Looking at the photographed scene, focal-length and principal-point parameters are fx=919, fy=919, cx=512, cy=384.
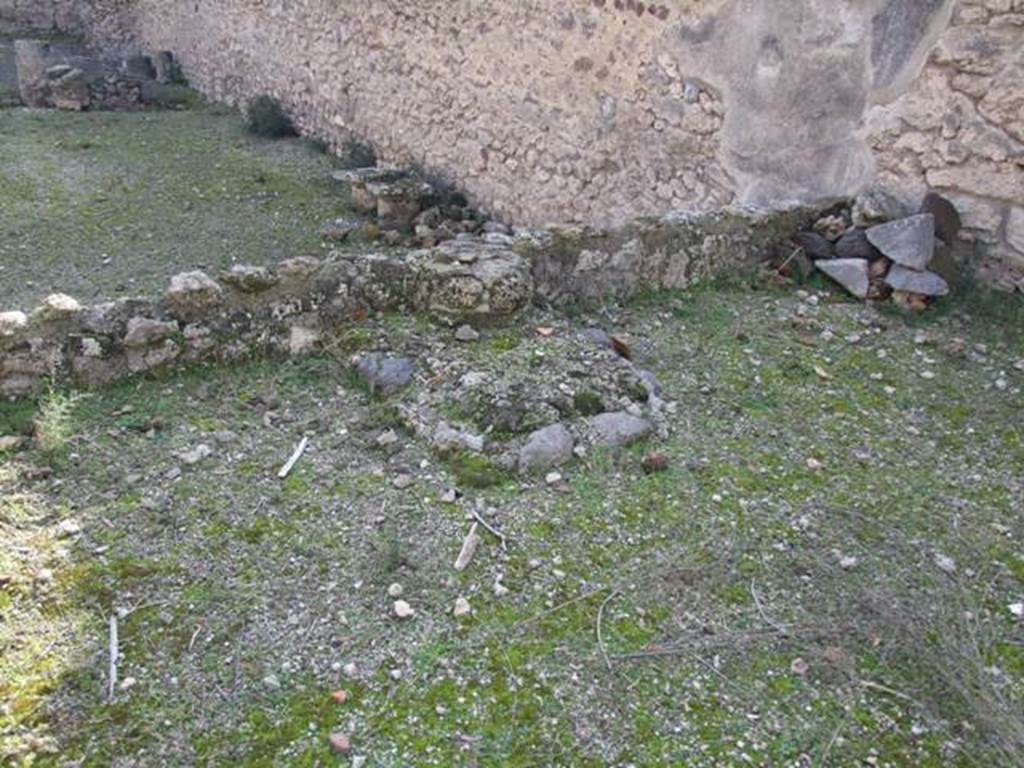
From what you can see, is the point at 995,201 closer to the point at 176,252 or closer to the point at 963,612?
the point at 963,612

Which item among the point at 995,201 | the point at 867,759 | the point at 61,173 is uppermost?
the point at 995,201

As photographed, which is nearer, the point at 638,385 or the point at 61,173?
the point at 638,385

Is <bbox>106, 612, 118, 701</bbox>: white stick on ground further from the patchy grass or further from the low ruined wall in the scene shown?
the low ruined wall

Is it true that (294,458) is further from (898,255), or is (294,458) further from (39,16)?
(39,16)

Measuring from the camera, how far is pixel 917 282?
14.8 ft

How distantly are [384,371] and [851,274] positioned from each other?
2471 millimetres

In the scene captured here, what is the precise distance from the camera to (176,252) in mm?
7121

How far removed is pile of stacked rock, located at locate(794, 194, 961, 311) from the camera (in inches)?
178

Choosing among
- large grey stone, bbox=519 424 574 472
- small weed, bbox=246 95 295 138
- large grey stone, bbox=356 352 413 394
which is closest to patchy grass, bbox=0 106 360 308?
small weed, bbox=246 95 295 138

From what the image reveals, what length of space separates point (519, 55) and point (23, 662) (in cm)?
605

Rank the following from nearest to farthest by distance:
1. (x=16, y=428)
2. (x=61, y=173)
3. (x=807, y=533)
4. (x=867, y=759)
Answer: (x=867, y=759), (x=807, y=533), (x=16, y=428), (x=61, y=173)

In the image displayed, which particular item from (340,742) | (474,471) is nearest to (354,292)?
(474,471)

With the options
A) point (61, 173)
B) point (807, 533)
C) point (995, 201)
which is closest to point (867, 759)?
point (807, 533)

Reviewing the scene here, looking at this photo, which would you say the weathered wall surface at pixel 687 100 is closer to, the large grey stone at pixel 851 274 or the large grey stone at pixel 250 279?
the large grey stone at pixel 851 274
